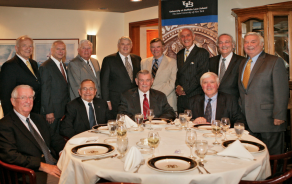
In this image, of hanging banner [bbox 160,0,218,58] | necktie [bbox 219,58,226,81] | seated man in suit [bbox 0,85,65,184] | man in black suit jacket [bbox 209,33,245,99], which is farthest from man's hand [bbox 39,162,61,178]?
hanging banner [bbox 160,0,218,58]

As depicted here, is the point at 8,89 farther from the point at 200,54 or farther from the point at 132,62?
the point at 200,54

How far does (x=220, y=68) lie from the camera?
374 cm

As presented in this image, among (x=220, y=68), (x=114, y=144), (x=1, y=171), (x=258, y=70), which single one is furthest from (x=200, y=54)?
(x=1, y=171)

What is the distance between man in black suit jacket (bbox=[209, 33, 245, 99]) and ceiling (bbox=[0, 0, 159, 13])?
319 centimetres

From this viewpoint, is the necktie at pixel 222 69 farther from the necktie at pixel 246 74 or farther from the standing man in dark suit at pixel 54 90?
the standing man in dark suit at pixel 54 90

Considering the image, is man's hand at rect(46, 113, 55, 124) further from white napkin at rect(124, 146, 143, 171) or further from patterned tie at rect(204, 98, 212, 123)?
white napkin at rect(124, 146, 143, 171)

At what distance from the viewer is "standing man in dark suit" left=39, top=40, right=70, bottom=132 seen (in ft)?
12.8

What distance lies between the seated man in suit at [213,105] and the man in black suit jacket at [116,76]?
1.44 meters

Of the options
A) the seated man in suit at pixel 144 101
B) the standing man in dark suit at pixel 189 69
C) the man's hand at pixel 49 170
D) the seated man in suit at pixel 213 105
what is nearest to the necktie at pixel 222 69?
the standing man in dark suit at pixel 189 69

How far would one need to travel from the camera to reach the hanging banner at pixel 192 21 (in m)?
5.16

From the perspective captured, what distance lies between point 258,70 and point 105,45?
17.5ft

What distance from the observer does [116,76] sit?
429 cm

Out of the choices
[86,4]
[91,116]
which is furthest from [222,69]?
[86,4]

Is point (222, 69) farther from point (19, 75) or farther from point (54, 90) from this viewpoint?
point (19, 75)
